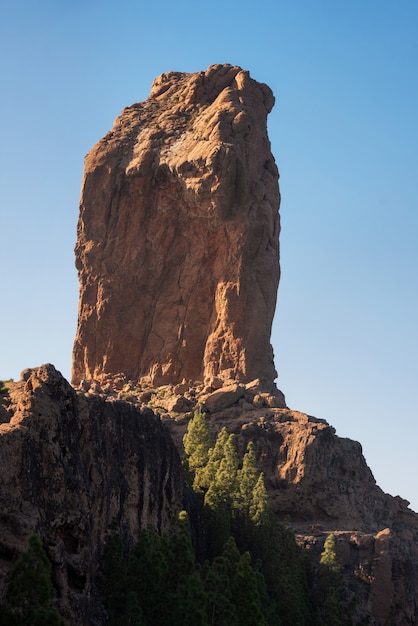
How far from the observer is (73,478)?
60688mm

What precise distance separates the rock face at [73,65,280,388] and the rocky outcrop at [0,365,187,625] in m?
40.6

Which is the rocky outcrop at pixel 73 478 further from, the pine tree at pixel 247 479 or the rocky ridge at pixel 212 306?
the pine tree at pixel 247 479

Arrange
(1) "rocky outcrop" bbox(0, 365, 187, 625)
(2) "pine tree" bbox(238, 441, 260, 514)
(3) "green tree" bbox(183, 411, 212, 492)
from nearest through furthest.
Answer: (1) "rocky outcrop" bbox(0, 365, 187, 625) → (2) "pine tree" bbox(238, 441, 260, 514) → (3) "green tree" bbox(183, 411, 212, 492)

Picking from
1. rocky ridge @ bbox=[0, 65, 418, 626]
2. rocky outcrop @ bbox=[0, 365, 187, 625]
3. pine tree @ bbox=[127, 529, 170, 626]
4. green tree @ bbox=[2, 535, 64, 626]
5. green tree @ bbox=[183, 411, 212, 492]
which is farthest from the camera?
rocky ridge @ bbox=[0, 65, 418, 626]

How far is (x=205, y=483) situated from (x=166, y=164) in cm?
3361

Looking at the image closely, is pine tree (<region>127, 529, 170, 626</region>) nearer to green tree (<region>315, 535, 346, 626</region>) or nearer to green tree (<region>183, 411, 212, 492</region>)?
green tree (<region>315, 535, 346, 626</region>)

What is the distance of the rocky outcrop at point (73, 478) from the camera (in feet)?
180

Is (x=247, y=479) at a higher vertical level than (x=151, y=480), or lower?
higher

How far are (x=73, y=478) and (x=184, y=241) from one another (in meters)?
65.6

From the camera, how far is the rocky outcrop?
180 feet

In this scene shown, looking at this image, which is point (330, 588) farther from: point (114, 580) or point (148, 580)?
point (114, 580)

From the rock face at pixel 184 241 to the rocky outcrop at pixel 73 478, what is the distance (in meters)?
40.6

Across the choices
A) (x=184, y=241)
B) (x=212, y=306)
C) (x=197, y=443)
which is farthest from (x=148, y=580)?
(x=184, y=241)

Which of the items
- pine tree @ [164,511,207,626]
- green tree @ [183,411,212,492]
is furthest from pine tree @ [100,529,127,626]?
green tree @ [183,411,212,492]
